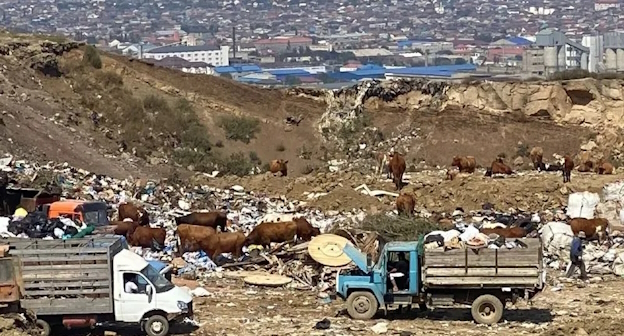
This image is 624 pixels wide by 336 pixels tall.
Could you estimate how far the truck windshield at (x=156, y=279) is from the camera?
1692cm

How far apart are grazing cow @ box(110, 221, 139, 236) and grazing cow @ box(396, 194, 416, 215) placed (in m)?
7.01

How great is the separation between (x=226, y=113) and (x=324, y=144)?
15.1ft

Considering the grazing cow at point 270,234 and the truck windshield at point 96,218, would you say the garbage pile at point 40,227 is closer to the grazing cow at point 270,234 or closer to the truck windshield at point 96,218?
the truck windshield at point 96,218

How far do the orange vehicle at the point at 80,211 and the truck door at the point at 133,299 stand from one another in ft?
23.0

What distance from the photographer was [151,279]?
55.6 feet

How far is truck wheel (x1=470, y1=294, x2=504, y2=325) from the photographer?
17938 mm

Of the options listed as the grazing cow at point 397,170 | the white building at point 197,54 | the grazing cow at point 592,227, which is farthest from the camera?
the white building at point 197,54

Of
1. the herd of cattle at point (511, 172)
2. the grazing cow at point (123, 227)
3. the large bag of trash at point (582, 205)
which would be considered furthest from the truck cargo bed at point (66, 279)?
the large bag of trash at point (582, 205)

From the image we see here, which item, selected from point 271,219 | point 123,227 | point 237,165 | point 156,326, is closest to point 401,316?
point 156,326

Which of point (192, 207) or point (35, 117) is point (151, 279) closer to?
point (192, 207)

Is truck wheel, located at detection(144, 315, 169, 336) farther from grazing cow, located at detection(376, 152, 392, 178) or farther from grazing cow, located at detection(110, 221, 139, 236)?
grazing cow, located at detection(376, 152, 392, 178)

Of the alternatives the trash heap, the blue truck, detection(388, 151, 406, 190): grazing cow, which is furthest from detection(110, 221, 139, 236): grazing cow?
detection(388, 151, 406, 190): grazing cow

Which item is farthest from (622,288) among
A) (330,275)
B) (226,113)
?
(226,113)

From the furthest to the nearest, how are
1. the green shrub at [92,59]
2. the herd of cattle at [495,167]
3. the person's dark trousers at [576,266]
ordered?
the green shrub at [92,59] < the herd of cattle at [495,167] < the person's dark trousers at [576,266]
